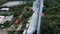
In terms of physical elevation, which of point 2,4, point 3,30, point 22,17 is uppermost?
point 2,4

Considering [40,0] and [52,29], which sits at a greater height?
[40,0]

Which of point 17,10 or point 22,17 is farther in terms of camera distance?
point 17,10

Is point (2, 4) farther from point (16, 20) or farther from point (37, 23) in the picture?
point (37, 23)

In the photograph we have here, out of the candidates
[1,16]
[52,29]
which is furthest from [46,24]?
[1,16]

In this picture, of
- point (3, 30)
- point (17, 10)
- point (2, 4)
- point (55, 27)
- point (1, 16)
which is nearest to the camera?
point (55, 27)

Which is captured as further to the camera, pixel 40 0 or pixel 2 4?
pixel 2 4

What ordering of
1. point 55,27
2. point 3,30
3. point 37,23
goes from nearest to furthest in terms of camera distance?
point 37,23
point 55,27
point 3,30

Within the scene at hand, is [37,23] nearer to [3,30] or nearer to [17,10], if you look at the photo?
[3,30]

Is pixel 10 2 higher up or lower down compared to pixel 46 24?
higher up

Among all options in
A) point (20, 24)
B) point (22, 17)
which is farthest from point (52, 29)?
point (22, 17)
